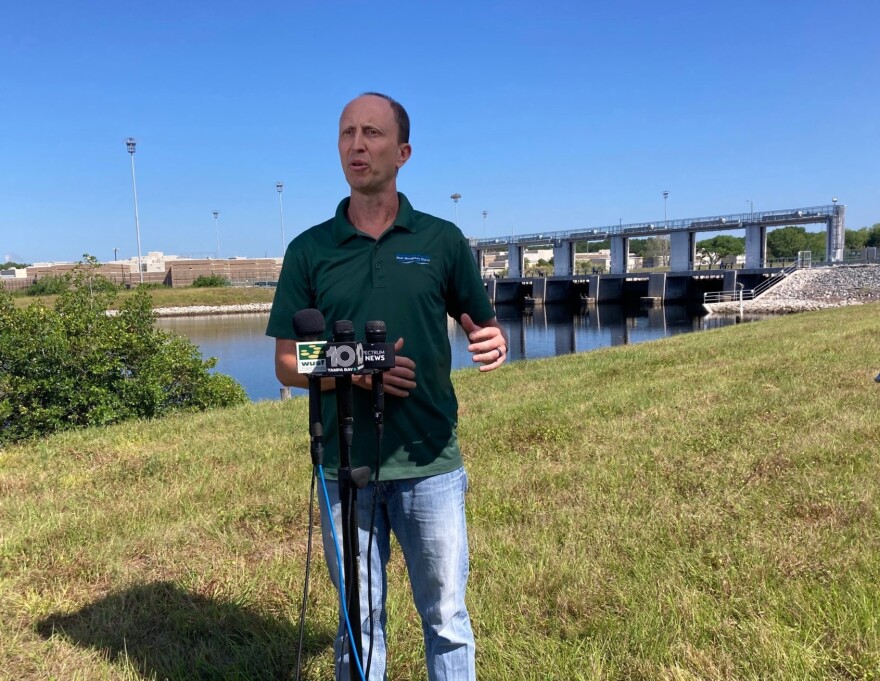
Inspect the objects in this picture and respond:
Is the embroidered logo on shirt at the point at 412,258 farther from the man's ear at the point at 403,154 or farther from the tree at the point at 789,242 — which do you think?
the tree at the point at 789,242

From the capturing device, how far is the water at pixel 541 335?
29423 mm

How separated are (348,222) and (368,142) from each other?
0.93 feet

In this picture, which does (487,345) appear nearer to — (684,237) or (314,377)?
(314,377)

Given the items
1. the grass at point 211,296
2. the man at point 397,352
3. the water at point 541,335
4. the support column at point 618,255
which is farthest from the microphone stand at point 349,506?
the grass at point 211,296

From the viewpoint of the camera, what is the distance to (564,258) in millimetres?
79188

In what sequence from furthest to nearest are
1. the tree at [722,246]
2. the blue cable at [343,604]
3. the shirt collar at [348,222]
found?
1. the tree at [722,246]
2. the shirt collar at [348,222]
3. the blue cable at [343,604]

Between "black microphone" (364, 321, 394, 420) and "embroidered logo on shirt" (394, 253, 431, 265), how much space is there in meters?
0.36

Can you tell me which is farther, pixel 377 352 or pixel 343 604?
pixel 343 604

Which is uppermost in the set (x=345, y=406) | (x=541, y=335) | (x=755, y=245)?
(x=755, y=245)

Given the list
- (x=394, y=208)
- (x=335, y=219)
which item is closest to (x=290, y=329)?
(x=335, y=219)

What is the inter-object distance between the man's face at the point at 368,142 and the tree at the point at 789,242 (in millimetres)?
139043

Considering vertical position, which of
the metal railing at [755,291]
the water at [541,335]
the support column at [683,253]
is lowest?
the water at [541,335]

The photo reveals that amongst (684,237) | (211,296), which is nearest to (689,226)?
(684,237)

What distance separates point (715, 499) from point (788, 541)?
0.79m
